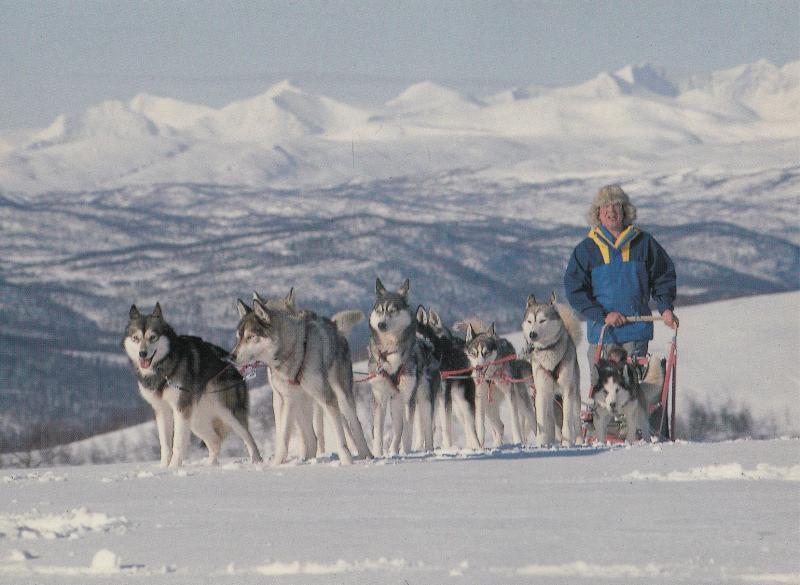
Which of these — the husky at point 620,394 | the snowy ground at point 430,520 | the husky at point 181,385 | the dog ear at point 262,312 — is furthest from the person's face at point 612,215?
the husky at point 181,385

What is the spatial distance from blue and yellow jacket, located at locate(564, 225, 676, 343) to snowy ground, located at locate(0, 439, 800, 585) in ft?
3.76

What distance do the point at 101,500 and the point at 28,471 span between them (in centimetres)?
285

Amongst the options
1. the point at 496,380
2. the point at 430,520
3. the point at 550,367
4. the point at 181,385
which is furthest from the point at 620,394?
the point at 430,520

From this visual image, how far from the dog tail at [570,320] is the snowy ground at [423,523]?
228 centimetres

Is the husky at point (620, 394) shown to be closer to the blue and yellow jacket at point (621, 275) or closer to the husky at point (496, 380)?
the blue and yellow jacket at point (621, 275)

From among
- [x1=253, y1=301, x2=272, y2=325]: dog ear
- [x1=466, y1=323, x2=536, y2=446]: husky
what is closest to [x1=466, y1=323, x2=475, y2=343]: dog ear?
[x1=466, y1=323, x2=536, y2=446]: husky

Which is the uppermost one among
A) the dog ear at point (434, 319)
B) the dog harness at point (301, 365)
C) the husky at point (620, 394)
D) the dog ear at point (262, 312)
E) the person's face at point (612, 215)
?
the person's face at point (612, 215)

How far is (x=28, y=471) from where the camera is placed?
360 inches

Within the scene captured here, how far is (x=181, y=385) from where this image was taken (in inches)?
372

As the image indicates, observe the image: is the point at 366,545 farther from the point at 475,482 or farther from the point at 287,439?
the point at 287,439

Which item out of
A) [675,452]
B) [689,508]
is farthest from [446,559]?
[675,452]

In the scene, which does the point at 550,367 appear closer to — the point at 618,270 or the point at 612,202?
the point at 618,270

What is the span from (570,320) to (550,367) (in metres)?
0.56

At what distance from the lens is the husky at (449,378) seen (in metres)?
11.3
